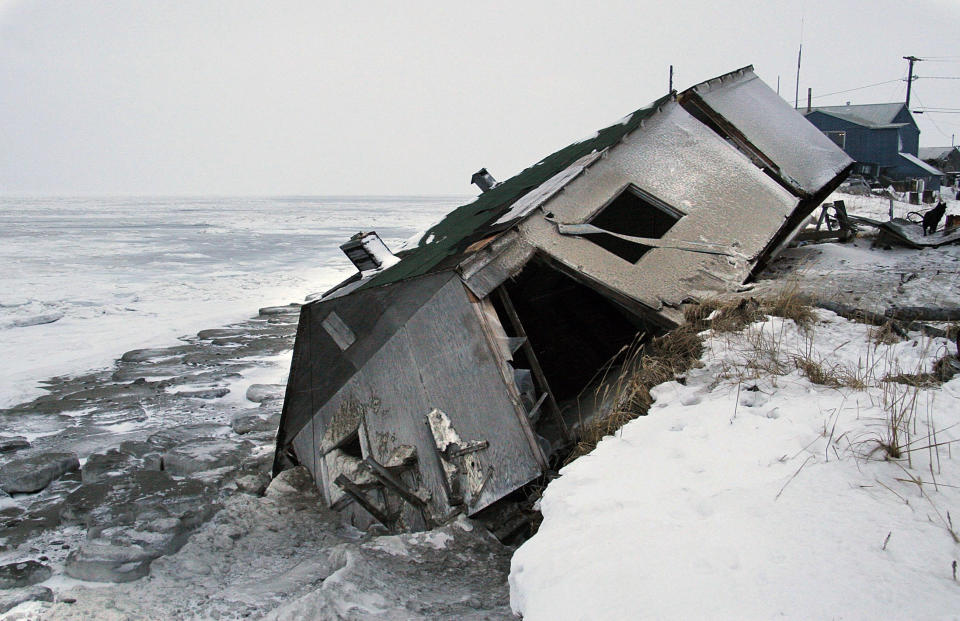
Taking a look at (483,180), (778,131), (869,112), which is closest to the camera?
(778,131)

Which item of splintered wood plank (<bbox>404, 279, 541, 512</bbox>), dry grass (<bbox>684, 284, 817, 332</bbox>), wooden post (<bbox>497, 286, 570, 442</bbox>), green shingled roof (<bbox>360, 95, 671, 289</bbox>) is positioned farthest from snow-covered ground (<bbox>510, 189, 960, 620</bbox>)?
green shingled roof (<bbox>360, 95, 671, 289</bbox>)

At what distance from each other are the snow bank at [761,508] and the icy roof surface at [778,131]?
9.86ft

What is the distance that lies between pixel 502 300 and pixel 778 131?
14.0ft

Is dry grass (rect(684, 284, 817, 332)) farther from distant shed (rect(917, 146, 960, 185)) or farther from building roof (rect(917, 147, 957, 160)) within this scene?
building roof (rect(917, 147, 957, 160))

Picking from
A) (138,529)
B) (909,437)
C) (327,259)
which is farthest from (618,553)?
(327,259)

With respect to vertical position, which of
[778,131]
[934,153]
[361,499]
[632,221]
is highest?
[934,153]

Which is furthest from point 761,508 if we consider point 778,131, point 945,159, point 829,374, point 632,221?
point 945,159

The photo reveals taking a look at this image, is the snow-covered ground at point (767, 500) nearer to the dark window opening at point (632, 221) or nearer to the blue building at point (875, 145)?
the dark window opening at point (632, 221)

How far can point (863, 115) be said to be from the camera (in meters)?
40.2

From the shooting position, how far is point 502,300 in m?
4.57

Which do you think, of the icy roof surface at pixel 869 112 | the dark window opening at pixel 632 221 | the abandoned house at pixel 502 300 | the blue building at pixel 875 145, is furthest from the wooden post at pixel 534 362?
the icy roof surface at pixel 869 112

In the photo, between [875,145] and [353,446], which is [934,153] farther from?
[353,446]

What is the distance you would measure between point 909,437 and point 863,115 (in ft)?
148

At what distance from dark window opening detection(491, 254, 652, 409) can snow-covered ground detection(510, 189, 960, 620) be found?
2733 millimetres
